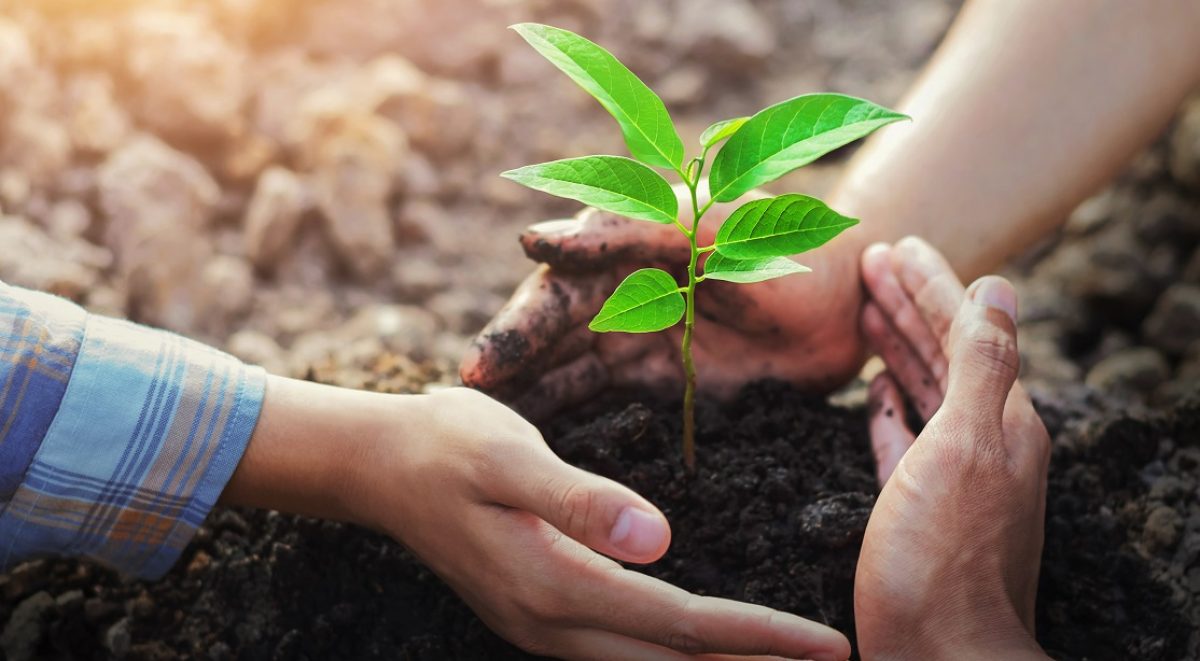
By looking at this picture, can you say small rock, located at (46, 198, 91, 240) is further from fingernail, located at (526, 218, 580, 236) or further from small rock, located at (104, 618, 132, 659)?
fingernail, located at (526, 218, 580, 236)

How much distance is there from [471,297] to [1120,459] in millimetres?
1405

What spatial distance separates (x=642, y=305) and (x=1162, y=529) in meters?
0.91

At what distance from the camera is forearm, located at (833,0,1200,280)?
73.2 inches

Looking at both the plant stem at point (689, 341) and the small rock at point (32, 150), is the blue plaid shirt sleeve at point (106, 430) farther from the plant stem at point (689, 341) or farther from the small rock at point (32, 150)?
the small rock at point (32, 150)

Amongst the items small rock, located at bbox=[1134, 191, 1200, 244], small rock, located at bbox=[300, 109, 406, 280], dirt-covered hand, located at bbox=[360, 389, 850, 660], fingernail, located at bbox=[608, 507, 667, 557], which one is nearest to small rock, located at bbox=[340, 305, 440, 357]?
small rock, located at bbox=[300, 109, 406, 280]

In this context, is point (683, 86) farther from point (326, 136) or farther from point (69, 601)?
point (69, 601)

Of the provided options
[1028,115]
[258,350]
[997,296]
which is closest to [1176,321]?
[1028,115]

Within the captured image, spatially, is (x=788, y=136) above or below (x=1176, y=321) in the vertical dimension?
above

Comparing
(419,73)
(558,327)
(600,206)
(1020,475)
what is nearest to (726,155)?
(600,206)

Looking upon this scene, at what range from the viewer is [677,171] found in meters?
1.14

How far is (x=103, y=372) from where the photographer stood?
125 centimetres

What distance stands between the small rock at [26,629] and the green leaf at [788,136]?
1.07 metres

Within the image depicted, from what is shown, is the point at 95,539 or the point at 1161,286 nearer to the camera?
the point at 95,539

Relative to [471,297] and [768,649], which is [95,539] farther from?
[471,297]
